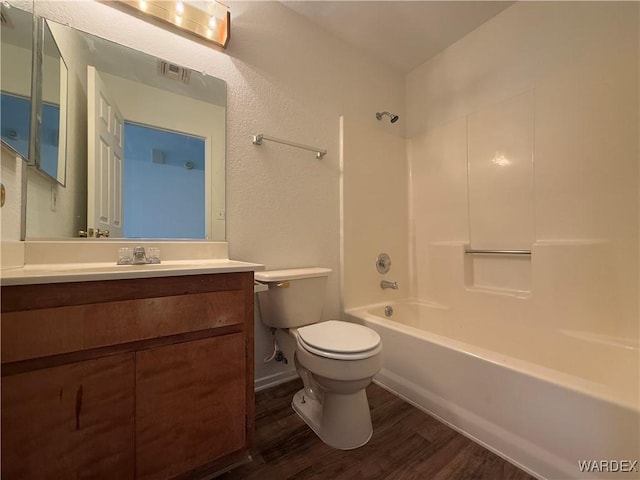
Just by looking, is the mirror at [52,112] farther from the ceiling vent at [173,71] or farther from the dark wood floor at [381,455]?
the dark wood floor at [381,455]

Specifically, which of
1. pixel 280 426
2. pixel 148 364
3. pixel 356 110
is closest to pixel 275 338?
pixel 280 426

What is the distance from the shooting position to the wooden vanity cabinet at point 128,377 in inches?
25.4

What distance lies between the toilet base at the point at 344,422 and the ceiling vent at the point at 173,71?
172cm

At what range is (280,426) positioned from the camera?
4.08 ft

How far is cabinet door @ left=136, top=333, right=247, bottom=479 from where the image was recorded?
79 cm

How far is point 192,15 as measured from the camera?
1344 mm

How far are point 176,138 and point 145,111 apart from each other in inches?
6.6

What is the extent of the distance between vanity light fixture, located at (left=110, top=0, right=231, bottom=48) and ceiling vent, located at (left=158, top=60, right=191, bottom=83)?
0.20m

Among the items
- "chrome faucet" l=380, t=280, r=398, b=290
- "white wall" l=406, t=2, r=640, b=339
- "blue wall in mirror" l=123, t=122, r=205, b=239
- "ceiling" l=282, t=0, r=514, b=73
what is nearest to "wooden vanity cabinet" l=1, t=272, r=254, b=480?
"blue wall in mirror" l=123, t=122, r=205, b=239

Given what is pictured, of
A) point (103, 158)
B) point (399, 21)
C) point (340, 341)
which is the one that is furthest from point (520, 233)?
point (103, 158)

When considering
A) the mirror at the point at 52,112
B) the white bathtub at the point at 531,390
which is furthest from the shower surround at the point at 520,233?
the mirror at the point at 52,112

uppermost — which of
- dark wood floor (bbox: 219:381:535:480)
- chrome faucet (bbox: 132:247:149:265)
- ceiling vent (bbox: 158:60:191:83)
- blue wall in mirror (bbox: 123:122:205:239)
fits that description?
ceiling vent (bbox: 158:60:191:83)

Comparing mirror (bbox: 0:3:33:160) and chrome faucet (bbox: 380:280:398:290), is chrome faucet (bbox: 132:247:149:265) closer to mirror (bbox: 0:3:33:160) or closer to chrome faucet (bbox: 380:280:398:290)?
mirror (bbox: 0:3:33:160)

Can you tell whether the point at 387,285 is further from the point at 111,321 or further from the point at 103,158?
the point at 103,158
